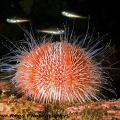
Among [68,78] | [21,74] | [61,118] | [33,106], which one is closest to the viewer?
[61,118]

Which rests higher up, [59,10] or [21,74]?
[59,10]

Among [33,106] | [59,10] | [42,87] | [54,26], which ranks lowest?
[33,106]

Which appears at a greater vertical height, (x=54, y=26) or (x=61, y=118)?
(x=54, y=26)

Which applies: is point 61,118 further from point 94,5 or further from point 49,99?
point 94,5

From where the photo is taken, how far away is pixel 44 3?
8.04 m

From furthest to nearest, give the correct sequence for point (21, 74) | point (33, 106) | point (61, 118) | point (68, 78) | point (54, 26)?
point (54, 26)
point (21, 74)
point (68, 78)
point (33, 106)
point (61, 118)

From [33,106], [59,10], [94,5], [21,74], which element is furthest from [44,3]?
[33,106]

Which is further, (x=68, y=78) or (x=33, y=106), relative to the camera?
(x=68, y=78)

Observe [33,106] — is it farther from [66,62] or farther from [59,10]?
[59,10]

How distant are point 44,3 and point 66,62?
5.27 meters

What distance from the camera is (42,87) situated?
10.7 feet

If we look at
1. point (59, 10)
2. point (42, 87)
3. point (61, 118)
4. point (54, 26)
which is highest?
point (59, 10)

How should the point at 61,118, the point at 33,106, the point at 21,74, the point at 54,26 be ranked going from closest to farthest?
the point at 61,118, the point at 33,106, the point at 21,74, the point at 54,26

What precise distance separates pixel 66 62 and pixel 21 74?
73 centimetres
